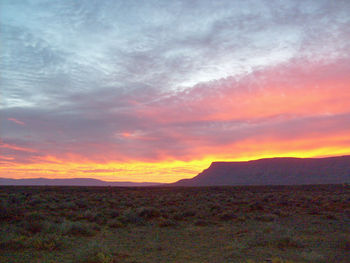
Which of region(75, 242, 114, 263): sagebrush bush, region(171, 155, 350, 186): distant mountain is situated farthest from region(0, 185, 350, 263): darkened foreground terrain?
region(171, 155, 350, 186): distant mountain

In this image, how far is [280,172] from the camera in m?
130

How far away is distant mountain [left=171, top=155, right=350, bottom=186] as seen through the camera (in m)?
112

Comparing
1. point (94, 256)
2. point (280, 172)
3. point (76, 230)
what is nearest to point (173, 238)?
point (76, 230)

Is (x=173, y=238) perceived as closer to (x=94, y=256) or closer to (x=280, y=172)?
(x=94, y=256)

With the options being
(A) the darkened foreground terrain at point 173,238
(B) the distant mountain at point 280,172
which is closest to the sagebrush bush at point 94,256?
(A) the darkened foreground terrain at point 173,238

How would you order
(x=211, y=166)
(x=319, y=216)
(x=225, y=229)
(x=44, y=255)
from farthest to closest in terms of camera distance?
(x=211, y=166) → (x=319, y=216) → (x=225, y=229) → (x=44, y=255)

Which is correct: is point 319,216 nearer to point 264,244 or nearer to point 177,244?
point 264,244

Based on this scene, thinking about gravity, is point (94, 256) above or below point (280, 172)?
above

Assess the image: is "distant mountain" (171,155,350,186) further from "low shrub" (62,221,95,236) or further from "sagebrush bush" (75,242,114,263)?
"sagebrush bush" (75,242,114,263)

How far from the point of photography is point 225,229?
46.5 feet

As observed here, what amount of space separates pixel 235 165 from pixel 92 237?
148 metres

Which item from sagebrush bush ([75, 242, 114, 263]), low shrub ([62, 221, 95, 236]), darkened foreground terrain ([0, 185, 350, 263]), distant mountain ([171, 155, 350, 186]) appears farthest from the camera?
distant mountain ([171, 155, 350, 186])

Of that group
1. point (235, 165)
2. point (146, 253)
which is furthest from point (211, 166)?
point (146, 253)

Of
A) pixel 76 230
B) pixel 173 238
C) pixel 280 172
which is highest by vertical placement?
pixel 76 230
